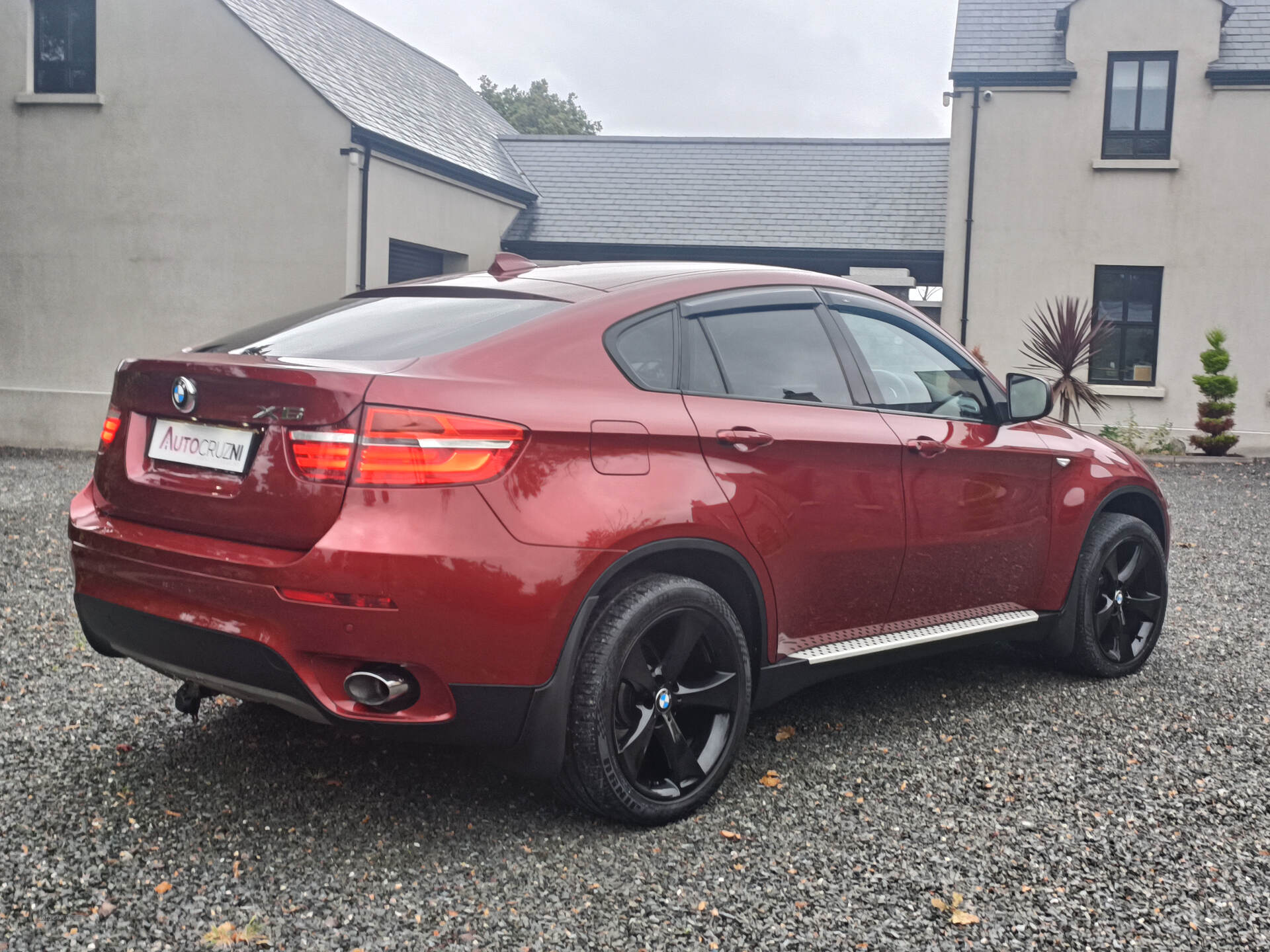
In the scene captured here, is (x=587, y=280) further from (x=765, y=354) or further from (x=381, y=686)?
(x=381, y=686)

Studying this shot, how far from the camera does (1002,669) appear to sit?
5039 mm

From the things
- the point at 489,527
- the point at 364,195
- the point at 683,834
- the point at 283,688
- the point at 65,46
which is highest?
the point at 65,46

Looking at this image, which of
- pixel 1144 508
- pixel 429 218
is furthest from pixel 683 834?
pixel 429 218

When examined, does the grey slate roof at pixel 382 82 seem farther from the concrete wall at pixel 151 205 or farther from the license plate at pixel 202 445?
the license plate at pixel 202 445

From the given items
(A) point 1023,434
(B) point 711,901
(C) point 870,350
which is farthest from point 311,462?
(A) point 1023,434

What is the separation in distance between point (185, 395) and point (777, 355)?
71.1 inches

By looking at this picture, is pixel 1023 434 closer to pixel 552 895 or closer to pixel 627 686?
pixel 627 686

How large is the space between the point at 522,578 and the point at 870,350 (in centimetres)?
180

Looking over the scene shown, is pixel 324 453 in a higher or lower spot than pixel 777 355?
lower

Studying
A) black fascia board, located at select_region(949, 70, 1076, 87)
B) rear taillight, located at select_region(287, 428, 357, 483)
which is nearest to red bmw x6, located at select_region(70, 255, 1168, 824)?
rear taillight, located at select_region(287, 428, 357, 483)

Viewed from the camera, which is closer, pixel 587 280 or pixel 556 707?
pixel 556 707

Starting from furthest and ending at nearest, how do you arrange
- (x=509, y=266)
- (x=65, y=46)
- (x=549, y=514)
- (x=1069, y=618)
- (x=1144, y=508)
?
(x=65, y=46)
(x=1144, y=508)
(x=1069, y=618)
(x=509, y=266)
(x=549, y=514)

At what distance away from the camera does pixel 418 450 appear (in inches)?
107

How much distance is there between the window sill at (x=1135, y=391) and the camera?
1695cm
